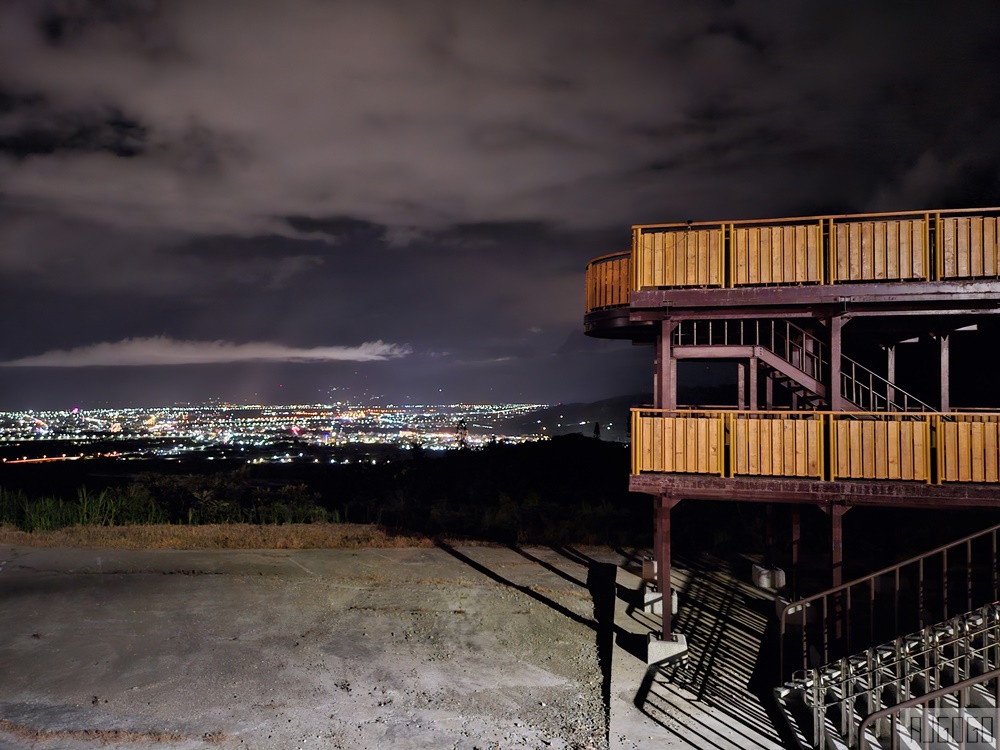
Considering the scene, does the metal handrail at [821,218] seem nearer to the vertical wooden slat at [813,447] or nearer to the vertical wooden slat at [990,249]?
the vertical wooden slat at [990,249]

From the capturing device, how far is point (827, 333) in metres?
11.5

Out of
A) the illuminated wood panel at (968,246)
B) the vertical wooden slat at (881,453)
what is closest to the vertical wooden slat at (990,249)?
the illuminated wood panel at (968,246)

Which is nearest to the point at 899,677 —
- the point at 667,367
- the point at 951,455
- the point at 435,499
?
the point at 951,455

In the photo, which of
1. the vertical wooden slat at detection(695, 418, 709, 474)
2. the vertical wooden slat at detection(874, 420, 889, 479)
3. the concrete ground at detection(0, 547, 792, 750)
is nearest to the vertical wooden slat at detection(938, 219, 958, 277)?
the vertical wooden slat at detection(874, 420, 889, 479)

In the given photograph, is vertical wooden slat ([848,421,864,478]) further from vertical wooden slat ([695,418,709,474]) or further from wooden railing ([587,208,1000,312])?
wooden railing ([587,208,1000,312])

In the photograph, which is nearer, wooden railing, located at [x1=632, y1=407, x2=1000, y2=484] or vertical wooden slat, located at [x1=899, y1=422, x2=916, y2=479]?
wooden railing, located at [x1=632, y1=407, x2=1000, y2=484]

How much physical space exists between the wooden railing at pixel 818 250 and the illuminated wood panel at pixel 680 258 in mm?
17

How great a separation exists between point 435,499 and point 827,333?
22.2m

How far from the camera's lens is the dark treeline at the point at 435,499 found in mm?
21438

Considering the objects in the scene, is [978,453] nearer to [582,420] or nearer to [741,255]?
[741,255]

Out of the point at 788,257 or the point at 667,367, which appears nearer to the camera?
the point at 788,257

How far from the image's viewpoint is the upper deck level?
35.0 ft

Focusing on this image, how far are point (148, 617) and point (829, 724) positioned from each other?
11882 millimetres

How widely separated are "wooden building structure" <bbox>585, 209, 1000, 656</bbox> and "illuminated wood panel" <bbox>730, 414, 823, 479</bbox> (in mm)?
18
